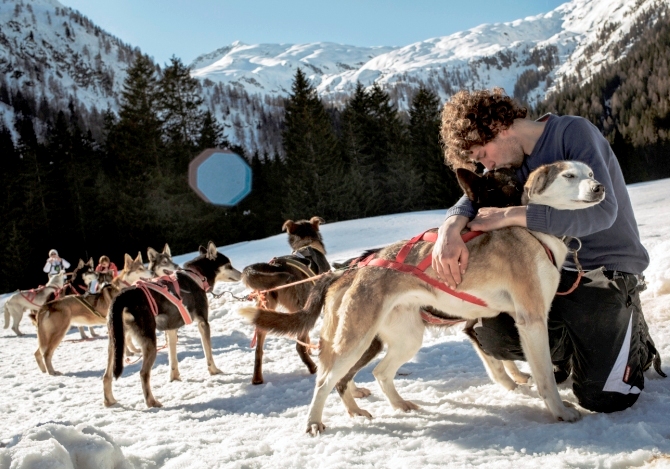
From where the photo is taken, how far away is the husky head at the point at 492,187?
292 centimetres

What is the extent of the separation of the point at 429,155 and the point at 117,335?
31.8 metres

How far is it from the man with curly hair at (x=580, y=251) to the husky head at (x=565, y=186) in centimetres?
6

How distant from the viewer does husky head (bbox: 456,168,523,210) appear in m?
2.92

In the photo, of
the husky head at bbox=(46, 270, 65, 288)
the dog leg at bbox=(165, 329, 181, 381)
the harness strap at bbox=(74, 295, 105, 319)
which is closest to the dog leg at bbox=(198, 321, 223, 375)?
the dog leg at bbox=(165, 329, 181, 381)

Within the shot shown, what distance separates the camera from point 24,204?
3122cm

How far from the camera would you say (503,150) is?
3.04 metres

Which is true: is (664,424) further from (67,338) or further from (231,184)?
(231,184)

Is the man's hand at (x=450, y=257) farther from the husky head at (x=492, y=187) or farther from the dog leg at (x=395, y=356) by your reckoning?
the dog leg at (x=395, y=356)

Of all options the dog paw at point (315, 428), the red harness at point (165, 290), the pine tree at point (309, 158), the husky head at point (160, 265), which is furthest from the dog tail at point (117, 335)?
the pine tree at point (309, 158)

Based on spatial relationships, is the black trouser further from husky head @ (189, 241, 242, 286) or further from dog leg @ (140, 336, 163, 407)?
husky head @ (189, 241, 242, 286)

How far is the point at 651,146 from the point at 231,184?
4021 cm

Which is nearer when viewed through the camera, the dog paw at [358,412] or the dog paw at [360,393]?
the dog paw at [358,412]

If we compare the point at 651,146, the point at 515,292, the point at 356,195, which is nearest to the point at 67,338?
the point at 515,292

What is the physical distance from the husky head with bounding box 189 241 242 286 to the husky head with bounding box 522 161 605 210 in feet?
14.9
